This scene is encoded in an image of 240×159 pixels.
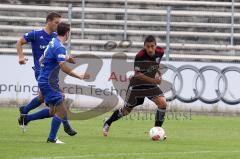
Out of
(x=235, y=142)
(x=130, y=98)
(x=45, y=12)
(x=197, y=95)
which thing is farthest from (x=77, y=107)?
(x=235, y=142)

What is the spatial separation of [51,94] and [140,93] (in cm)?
251

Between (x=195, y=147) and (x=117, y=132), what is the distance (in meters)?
3.75

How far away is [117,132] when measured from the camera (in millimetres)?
16938

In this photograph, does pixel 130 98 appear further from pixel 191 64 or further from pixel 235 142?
pixel 191 64

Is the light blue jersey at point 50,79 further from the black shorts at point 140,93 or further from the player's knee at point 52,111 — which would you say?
the black shorts at point 140,93

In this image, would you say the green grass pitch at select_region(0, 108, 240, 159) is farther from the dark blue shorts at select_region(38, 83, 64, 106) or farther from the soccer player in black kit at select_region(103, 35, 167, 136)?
the dark blue shorts at select_region(38, 83, 64, 106)

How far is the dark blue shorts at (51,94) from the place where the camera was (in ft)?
45.6

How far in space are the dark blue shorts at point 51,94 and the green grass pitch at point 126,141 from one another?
2.40 feet

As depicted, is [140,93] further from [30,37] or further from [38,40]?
[30,37]

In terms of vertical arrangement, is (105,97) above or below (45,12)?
below

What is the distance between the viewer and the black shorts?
619 inches

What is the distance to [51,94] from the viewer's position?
Answer: 1391 centimetres

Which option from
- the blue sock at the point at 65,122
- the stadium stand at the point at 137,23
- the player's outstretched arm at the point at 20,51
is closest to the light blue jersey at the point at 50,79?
the blue sock at the point at 65,122

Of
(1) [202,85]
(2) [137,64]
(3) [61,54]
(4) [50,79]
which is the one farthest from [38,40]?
(1) [202,85]
